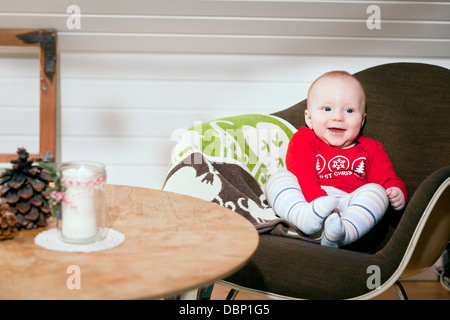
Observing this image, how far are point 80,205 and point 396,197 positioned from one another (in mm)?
906

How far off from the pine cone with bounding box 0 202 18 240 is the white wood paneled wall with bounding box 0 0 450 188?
1.16 metres

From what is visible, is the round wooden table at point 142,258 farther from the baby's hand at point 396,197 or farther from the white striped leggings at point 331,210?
the baby's hand at point 396,197

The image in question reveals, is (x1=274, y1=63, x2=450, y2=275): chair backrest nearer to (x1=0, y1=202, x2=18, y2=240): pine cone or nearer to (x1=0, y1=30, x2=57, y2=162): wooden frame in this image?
(x1=0, y1=30, x2=57, y2=162): wooden frame

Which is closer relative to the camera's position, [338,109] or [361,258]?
[361,258]

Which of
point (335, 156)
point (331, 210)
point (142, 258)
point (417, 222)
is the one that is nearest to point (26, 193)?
point (142, 258)

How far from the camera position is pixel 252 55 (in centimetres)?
193

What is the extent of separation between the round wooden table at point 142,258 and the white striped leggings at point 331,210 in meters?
0.27

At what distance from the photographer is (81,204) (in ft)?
2.59

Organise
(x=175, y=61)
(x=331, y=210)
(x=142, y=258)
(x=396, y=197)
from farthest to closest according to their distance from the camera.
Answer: (x=175, y=61), (x=396, y=197), (x=331, y=210), (x=142, y=258)

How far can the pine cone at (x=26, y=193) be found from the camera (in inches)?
33.4

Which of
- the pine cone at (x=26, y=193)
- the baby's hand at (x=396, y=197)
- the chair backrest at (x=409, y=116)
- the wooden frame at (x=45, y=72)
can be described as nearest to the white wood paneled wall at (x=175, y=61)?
the wooden frame at (x=45, y=72)

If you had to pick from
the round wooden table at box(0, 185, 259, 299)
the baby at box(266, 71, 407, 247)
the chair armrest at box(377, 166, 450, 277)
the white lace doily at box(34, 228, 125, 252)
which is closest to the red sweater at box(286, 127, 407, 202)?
the baby at box(266, 71, 407, 247)

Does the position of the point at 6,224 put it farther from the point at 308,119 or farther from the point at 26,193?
the point at 308,119
